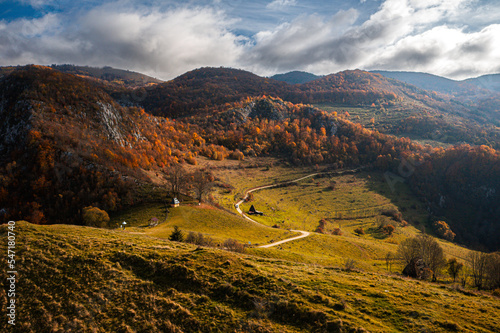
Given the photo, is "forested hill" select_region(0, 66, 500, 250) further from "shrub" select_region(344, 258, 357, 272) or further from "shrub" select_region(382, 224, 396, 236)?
"shrub" select_region(382, 224, 396, 236)

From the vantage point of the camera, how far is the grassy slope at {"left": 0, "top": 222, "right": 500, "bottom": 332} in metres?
12.3

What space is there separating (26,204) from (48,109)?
167ft

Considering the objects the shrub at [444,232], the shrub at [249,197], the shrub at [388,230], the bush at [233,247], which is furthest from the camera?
the shrub at [444,232]

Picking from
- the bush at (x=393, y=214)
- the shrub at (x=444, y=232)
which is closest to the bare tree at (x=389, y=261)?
the bush at (x=393, y=214)

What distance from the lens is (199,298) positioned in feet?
45.5

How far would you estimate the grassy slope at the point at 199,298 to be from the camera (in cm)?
1227

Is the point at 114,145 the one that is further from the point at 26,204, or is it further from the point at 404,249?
the point at 404,249

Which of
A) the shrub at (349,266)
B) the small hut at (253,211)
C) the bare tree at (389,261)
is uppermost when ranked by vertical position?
the shrub at (349,266)

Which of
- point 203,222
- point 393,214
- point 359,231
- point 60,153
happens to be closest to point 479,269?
point 359,231

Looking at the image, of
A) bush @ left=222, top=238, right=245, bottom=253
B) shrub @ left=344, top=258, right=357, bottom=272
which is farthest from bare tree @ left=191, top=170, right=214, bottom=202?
shrub @ left=344, top=258, right=357, bottom=272

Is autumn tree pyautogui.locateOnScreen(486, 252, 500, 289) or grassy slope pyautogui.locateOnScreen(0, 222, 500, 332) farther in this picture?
autumn tree pyautogui.locateOnScreen(486, 252, 500, 289)

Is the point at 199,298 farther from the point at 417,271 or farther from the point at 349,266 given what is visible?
the point at 417,271

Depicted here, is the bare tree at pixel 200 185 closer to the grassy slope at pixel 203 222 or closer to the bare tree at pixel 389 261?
the grassy slope at pixel 203 222

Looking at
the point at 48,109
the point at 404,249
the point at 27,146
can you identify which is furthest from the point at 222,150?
the point at 404,249
